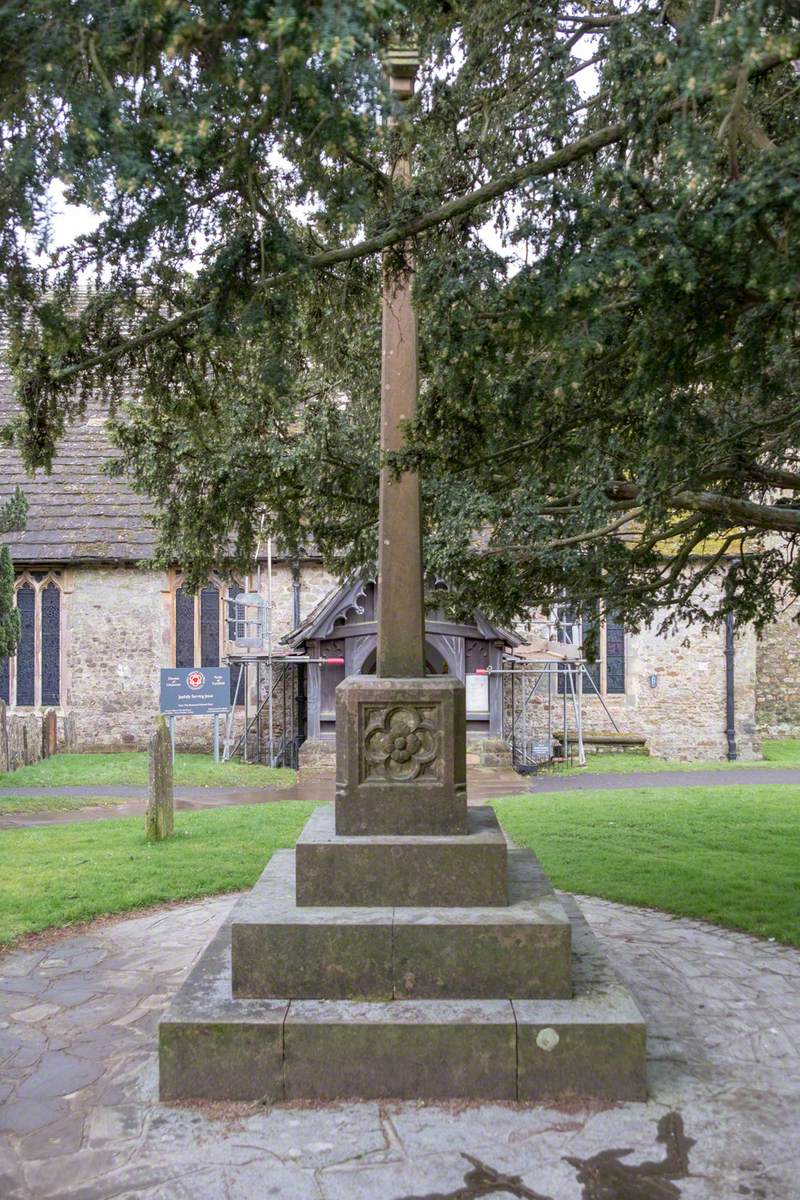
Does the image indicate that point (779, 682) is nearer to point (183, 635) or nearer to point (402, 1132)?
point (183, 635)

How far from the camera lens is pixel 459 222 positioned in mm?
4941

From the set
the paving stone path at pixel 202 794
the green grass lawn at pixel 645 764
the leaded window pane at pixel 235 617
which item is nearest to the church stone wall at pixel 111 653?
the leaded window pane at pixel 235 617

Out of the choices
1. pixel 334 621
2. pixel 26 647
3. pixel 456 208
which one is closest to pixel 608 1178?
pixel 456 208

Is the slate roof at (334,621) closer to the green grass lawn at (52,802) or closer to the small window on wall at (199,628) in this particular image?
the small window on wall at (199,628)

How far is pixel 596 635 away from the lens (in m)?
8.96

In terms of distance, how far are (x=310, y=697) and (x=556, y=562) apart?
12060 mm

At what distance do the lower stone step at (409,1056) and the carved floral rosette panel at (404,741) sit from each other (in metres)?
1.14

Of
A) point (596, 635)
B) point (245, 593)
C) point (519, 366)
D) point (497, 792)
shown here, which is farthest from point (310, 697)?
point (519, 366)

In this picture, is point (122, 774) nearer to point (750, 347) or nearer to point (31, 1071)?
point (31, 1071)

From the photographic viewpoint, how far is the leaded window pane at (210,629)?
70.7 feet

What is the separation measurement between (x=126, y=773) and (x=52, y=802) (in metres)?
3.74

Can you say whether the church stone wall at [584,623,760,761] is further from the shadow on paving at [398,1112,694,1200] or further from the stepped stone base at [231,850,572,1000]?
the shadow on paving at [398,1112,694,1200]

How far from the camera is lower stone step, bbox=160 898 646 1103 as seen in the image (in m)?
3.95

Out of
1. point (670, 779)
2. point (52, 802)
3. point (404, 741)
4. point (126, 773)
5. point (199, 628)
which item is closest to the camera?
point (404, 741)
